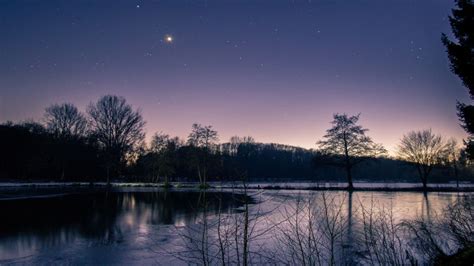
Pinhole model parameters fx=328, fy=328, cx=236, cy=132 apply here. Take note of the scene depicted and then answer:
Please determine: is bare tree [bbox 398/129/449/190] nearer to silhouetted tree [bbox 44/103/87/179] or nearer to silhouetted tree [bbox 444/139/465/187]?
silhouetted tree [bbox 444/139/465/187]

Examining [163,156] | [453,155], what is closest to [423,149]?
[453,155]

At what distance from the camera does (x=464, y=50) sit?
40.4 feet

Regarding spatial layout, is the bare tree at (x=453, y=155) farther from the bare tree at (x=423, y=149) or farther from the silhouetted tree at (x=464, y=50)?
the silhouetted tree at (x=464, y=50)

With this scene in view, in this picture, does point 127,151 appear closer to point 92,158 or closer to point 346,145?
point 92,158

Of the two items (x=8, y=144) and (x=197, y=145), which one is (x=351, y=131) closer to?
(x=197, y=145)

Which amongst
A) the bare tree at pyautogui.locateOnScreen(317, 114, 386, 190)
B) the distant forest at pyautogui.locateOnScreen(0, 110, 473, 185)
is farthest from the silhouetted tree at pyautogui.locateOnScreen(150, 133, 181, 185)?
the bare tree at pyautogui.locateOnScreen(317, 114, 386, 190)

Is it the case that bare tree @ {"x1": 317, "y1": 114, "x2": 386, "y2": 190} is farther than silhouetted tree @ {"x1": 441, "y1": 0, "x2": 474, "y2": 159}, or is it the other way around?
bare tree @ {"x1": 317, "y1": 114, "x2": 386, "y2": 190}

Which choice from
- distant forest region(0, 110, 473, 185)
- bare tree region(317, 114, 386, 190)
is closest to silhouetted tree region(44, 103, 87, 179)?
distant forest region(0, 110, 473, 185)

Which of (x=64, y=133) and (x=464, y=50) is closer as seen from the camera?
(x=464, y=50)

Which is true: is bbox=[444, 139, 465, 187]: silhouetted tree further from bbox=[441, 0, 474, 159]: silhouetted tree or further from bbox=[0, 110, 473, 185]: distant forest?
bbox=[441, 0, 474, 159]: silhouetted tree

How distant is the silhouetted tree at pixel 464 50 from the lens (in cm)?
1219

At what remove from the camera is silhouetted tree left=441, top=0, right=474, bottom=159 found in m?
12.2

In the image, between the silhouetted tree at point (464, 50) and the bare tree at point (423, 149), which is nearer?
the silhouetted tree at point (464, 50)

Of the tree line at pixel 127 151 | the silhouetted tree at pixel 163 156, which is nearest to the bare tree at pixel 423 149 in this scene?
the tree line at pixel 127 151
